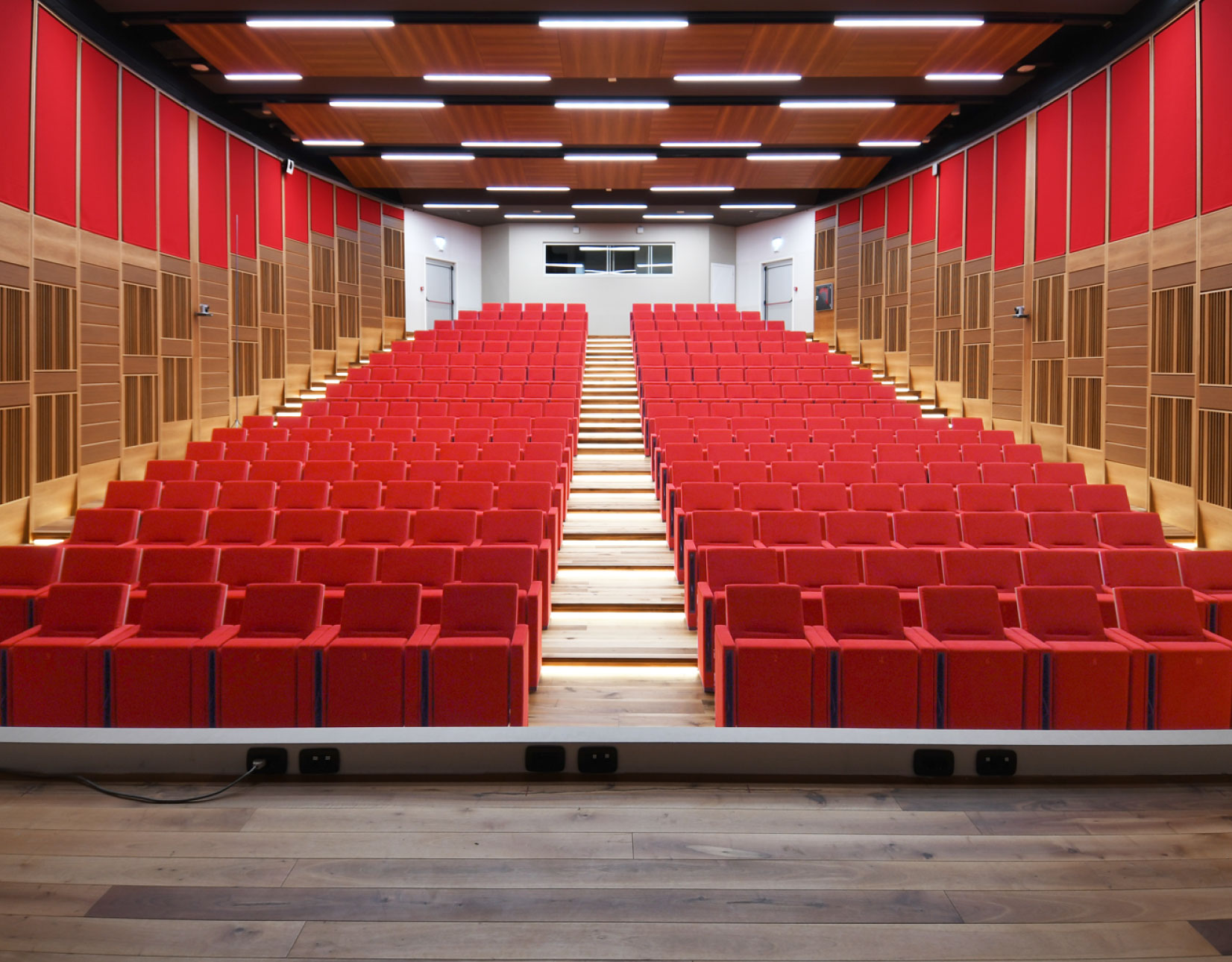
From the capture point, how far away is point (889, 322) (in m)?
5.59

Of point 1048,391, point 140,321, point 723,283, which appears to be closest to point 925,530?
point 1048,391

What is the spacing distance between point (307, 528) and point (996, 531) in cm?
198

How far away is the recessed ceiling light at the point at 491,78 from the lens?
3.79 meters

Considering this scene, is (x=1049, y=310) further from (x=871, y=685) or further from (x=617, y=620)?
(x=871, y=685)

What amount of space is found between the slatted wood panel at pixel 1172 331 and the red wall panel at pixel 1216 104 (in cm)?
32

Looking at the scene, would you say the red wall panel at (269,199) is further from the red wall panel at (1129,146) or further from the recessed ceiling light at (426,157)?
the red wall panel at (1129,146)

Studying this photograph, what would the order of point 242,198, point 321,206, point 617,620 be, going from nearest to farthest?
1. point 617,620
2. point 242,198
3. point 321,206

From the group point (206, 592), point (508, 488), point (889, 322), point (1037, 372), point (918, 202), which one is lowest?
point (206, 592)

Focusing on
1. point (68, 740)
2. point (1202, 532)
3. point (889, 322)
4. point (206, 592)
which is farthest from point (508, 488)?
point (889, 322)

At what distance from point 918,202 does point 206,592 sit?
16.0 ft

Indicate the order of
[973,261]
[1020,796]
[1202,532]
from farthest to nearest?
[973,261], [1202,532], [1020,796]

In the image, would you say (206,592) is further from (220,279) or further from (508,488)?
(220,279)

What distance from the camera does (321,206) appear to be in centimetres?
546

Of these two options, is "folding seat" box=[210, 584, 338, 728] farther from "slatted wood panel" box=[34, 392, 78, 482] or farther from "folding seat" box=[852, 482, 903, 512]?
"slatted wood panel" box=[34, 392, 78, 482]
